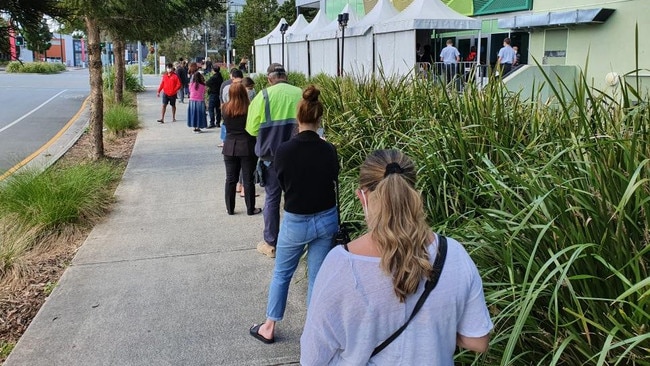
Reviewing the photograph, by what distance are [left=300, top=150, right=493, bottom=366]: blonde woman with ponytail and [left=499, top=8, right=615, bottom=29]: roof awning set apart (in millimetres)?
15218

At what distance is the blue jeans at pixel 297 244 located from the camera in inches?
159

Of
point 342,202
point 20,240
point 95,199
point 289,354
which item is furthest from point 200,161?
point 289,354

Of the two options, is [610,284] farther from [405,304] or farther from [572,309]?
[405,304]

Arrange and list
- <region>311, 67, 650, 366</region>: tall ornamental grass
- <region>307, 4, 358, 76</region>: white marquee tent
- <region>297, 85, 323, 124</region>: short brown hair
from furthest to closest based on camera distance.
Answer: <region>307, 4, 358, 76</region>: white marquee tent
<region>297, 85, 323, 124</region>: short brown hair
<region>311, 67, 650, 366</region>: tall ornamental grass

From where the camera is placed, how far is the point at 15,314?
4.89 meters

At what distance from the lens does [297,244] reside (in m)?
4.06

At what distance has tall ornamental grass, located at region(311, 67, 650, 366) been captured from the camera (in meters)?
2.43

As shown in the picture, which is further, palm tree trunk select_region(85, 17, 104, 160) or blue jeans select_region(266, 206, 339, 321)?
palm tree trunk select_region(85, 17, 104, 160)

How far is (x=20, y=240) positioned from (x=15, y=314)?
1.31 m

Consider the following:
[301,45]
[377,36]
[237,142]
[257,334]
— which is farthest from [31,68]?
[257,334]

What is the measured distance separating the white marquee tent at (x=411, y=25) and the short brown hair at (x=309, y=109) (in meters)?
13.2

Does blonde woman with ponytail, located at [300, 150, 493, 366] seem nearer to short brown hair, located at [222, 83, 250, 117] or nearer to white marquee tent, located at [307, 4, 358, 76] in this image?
short brown hair, located at [222, 83, 250, 117]

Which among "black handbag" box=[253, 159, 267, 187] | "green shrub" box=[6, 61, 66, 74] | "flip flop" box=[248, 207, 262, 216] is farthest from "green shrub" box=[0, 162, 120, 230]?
"green shrub" box=[6, 61, 66, 74]

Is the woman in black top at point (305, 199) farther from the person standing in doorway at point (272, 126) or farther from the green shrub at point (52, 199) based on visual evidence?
the green shrub at point (52, 199)
